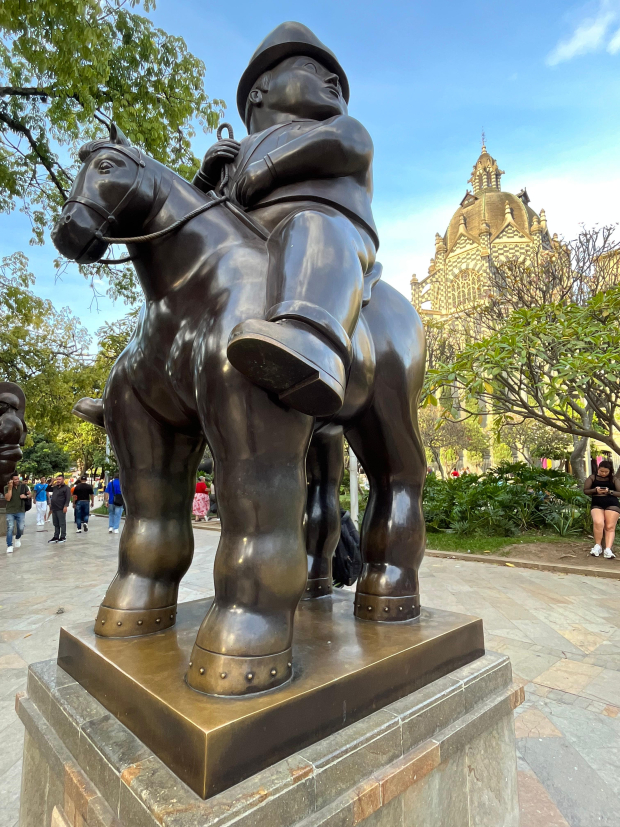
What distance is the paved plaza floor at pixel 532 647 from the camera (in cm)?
Answer: 210

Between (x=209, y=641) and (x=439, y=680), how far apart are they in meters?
0.76

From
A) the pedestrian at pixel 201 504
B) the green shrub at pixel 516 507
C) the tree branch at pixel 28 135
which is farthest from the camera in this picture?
the pedestrian at pixel 201 504

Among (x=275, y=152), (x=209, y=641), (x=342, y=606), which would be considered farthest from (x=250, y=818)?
(x=275, y=152)

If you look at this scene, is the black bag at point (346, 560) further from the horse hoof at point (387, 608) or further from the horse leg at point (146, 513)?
the horse leg at point (146, 513)

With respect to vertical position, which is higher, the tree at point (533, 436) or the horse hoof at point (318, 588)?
the tree at point (533, 436)

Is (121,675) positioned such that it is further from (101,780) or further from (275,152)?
(275,152)

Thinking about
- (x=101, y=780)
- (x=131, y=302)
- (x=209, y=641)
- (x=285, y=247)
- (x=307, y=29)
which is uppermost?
(x=131, y=302)

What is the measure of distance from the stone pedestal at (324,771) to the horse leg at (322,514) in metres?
0.66

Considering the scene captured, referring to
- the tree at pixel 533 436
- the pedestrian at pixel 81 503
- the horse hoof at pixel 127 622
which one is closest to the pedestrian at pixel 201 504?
the pedestrian at pixel 81 503

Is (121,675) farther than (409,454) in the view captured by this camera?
No

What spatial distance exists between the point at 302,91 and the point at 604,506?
773cm

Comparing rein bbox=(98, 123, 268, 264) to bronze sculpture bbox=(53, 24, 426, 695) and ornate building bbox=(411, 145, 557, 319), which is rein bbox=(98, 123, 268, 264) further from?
ornate building bbox=(411, 145, 557, 319)

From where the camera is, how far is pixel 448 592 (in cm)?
555

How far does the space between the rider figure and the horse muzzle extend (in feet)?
1.50
